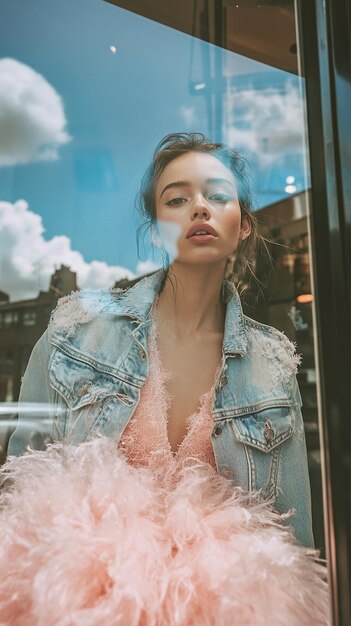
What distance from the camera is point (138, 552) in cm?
88

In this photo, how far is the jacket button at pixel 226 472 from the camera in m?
1.15

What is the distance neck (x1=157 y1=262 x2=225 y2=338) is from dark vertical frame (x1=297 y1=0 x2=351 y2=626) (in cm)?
35

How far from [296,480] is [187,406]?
314 millimetres

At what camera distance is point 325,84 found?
1.02m

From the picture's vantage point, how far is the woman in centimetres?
93

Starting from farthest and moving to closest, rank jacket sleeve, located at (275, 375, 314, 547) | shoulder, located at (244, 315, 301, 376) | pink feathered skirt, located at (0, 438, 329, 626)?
1. shoulder, located at (244, 315, 301, 376)
2. jacket sleeve, located at (275, 375, 314, 547)
3. pink feathered skirt, located at (0, 438, 329, 626)

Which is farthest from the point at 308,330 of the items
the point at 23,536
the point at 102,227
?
the point at 23,536

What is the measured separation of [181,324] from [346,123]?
60 cm

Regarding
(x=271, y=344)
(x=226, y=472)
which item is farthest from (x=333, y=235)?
(x=226, y=472)

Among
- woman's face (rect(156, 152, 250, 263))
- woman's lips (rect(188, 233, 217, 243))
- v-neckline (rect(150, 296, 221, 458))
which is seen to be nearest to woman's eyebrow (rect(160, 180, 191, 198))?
woman's face (rect(156, 152, 250, 263))

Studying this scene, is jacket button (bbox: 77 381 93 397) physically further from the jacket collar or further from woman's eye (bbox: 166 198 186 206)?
woman's eye (bbox: 166 198 186 206)

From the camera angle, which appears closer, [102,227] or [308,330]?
[308,330]

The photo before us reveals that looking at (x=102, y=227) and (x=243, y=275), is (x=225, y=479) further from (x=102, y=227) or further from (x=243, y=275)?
(x=102, y=227)

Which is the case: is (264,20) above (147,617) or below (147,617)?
above
